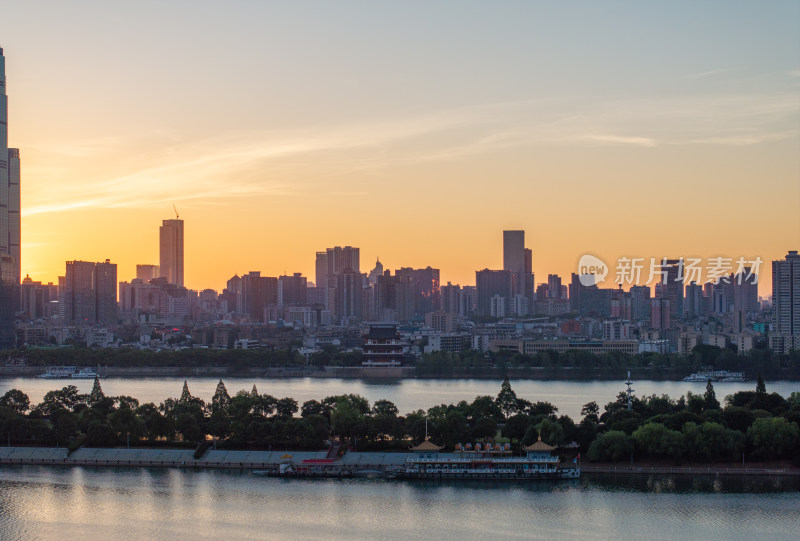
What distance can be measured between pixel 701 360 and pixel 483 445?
720 inches

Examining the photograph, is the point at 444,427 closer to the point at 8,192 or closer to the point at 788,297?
the point at 788,297

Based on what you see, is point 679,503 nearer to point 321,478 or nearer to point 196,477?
point 321,478

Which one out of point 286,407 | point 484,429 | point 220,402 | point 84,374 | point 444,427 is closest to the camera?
point 444,427

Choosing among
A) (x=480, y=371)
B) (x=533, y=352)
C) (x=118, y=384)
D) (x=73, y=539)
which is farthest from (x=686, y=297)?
(x=73, y=539)

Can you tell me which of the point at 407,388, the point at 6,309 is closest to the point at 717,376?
the point at 407,388

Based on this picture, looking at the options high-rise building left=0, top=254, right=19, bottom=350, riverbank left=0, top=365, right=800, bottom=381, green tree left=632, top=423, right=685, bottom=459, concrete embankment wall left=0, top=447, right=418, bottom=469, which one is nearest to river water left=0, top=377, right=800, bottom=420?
riverbank left=0, top=365, right=800, bottom=381

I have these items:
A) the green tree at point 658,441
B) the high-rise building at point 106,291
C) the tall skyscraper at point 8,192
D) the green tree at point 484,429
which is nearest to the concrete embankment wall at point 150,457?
the green tree at point 484,429

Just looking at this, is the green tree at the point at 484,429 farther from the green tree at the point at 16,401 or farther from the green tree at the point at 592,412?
the green tree at the point at 16,401

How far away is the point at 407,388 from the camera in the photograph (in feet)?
84.3

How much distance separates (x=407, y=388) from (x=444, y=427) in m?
11.5

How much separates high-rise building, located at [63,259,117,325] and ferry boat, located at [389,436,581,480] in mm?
45499

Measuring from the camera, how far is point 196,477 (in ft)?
43.2

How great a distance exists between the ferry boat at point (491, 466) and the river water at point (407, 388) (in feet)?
18.5

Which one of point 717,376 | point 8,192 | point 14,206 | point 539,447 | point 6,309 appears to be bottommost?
point 539,447
